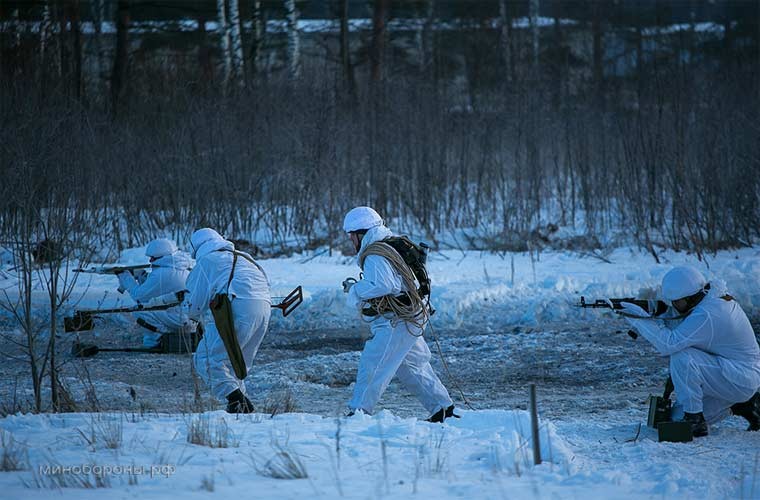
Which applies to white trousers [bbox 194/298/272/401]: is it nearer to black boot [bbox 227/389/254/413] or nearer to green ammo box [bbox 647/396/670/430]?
black boot [bbox 227/389/254/413]

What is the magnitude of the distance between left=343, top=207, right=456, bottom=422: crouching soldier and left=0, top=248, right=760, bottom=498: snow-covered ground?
0.39 metres

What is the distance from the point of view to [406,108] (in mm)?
19531

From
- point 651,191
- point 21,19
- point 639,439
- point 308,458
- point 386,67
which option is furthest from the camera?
point 386,67

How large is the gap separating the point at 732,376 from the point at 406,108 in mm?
13192

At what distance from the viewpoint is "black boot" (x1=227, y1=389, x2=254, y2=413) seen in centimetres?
799

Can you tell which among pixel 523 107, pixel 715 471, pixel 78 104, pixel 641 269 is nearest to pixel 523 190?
pixel 523 107

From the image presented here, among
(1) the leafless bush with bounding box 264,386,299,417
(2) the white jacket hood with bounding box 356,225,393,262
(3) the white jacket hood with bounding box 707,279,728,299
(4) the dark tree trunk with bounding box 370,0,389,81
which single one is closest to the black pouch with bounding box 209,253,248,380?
(1) the leafless bush with bounding box 264,386,299,417

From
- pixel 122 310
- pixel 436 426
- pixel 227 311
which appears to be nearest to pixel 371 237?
pixel 227 311

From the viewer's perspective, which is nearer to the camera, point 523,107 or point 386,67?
point 523,107

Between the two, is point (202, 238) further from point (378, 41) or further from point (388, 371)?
point (378, 41)

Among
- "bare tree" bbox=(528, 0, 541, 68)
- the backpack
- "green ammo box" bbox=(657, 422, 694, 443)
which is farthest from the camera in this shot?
"bare tree" bbox=(528, 0, 541, 68)

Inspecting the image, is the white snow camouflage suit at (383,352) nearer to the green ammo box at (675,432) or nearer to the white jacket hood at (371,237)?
the white jacket hood at (371,237)

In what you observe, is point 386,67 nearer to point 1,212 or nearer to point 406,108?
point 406,108

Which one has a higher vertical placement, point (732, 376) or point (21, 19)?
point (21, 19)
